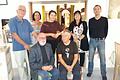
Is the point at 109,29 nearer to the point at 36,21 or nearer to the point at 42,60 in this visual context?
the point at 36,21

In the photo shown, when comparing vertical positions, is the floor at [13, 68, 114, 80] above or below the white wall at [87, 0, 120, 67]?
below

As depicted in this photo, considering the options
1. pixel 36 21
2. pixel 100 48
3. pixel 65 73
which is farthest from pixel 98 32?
pixel 36 21

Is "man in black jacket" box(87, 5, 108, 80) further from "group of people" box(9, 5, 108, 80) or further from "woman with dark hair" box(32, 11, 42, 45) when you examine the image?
"woman with dark hair" box(32, 11, 42, 45)

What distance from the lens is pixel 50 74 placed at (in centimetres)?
334

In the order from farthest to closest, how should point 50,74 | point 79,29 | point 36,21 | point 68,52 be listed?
point 36,21 → point 79,29 → point 68,52 → point 50,74

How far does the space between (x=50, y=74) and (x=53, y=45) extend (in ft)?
2.27

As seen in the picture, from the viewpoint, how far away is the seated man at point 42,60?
330 cm

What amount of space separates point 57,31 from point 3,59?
1026mm

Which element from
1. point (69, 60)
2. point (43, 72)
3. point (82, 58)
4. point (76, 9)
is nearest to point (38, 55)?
point (43, 72)

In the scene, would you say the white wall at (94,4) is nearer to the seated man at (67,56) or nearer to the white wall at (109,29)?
the white wall at (109,29)

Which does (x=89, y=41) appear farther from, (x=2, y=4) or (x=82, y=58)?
(x=2, y=4)

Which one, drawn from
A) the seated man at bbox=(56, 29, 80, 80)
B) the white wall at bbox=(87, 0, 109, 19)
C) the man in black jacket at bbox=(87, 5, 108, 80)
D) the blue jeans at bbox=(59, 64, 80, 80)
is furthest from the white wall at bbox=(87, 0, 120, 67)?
the blue jeans at bbox=(59, 64, 80, 80)

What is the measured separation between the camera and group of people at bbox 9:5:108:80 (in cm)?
337

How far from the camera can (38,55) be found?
3363 mm
